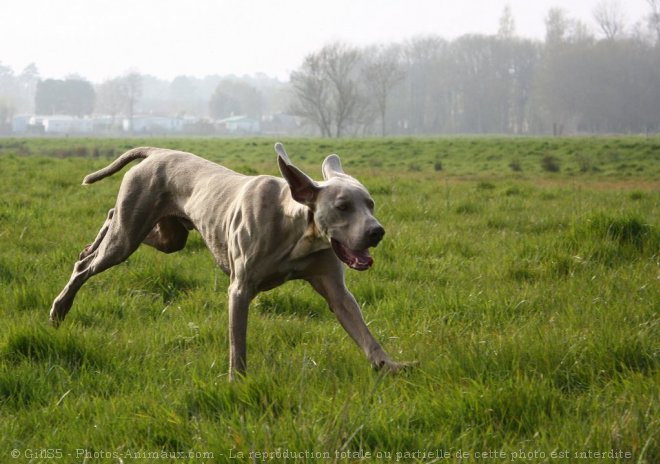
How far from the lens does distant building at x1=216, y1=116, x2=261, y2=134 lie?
146 meters

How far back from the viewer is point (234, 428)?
2.89 meters

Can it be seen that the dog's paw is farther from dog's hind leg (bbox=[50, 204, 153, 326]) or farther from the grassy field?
dog's hind leg (bbox=[50, 204, 153, 326])

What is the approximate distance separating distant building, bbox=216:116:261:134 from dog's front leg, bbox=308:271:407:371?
142093mm

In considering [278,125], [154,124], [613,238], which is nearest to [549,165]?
[613,238]

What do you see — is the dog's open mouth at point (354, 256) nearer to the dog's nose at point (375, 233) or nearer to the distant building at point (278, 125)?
the dog's nose at point (375, 233)

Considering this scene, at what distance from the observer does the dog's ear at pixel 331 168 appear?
419cm

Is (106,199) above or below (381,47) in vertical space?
below

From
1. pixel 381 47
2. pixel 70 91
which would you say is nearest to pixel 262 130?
pixel 381 47

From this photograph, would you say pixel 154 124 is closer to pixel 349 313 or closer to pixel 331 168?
pixel 331 168

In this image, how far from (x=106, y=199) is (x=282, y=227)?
741 centimetres

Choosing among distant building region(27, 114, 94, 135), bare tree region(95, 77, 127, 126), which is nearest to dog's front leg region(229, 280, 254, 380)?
distant building region(27, 114, 94, 135)

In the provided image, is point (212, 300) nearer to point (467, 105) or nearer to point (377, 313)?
point (377, 313)

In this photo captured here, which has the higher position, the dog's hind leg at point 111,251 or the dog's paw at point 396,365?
the dog's hind leg at point 111,251

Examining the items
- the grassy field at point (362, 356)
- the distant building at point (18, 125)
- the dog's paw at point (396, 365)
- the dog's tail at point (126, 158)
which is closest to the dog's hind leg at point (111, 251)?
the grassy field at point (362, 356)
